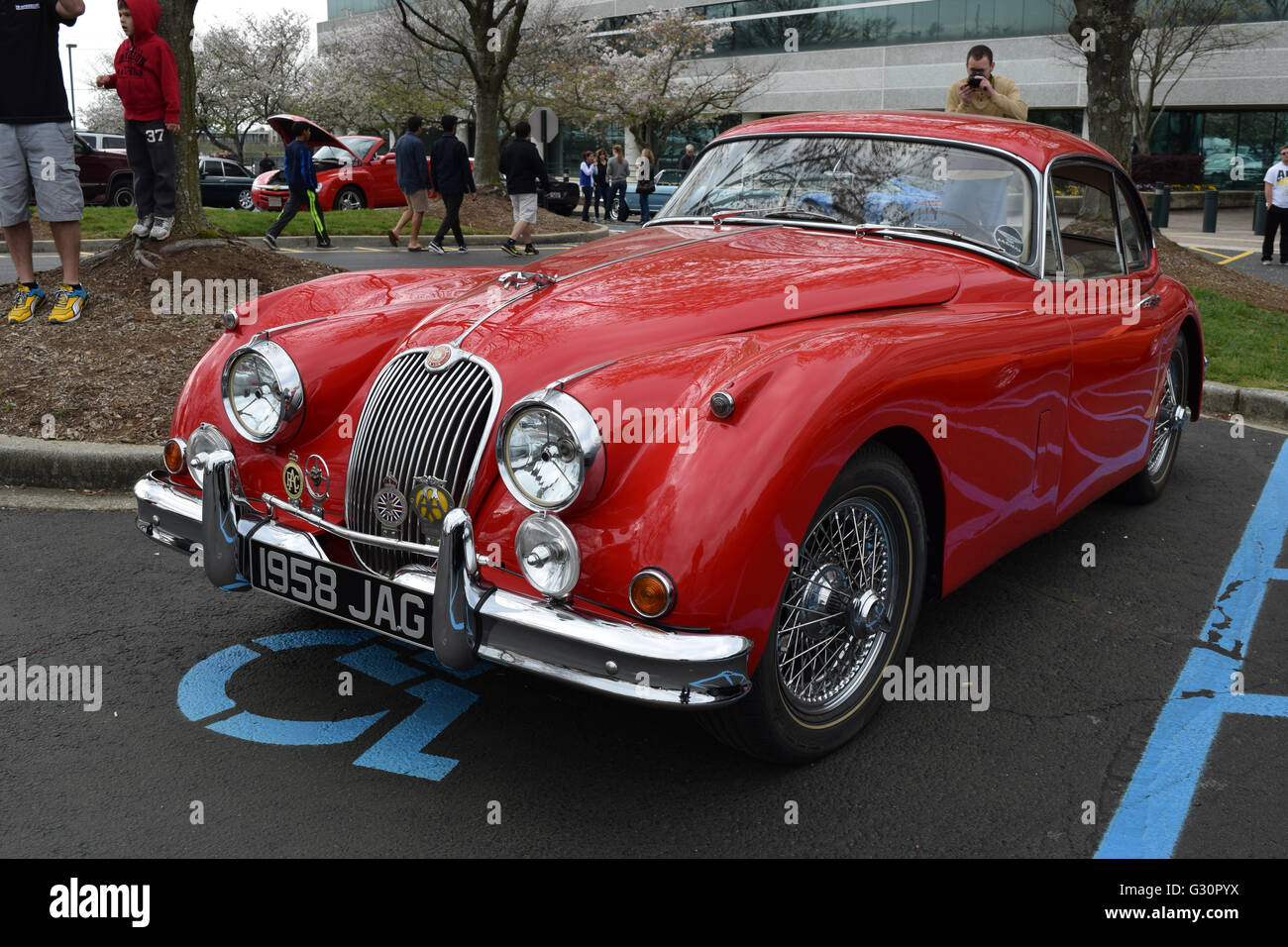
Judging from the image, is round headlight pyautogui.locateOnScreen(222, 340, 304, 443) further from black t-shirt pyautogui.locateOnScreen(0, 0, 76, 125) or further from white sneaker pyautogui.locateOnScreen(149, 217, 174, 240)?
white sneaker pyautogui.locateOnScreen(149, 217, 174, 240)

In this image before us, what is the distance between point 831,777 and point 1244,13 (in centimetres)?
3956

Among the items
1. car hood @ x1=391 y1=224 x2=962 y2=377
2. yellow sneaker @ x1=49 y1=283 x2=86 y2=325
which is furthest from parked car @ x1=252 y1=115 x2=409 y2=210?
car hood @ x1=391 y1=224 x2=962 y2=377

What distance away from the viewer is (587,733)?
3.12 meters

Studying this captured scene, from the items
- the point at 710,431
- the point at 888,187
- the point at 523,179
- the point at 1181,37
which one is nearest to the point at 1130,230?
the point at 888,187

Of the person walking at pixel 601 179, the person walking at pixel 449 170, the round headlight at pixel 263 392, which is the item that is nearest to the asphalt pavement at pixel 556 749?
the round headlight at pixel 263 392

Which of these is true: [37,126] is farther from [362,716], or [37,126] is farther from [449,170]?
[449,170]

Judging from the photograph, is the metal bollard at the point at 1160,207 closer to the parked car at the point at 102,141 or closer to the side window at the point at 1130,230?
the side window at the point at 1130,230

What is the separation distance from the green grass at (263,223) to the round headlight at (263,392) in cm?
1264

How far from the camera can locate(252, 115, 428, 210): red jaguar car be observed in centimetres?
2195

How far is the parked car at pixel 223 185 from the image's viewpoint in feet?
82.2

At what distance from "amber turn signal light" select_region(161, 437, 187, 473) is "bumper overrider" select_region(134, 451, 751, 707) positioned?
0.36m

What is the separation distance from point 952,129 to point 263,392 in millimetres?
2674

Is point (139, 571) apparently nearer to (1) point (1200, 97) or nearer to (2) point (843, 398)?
(2) point (843, 398)

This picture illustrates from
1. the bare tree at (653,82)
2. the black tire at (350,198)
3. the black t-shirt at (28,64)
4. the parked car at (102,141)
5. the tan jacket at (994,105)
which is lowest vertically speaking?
the black tire at (350,198)
